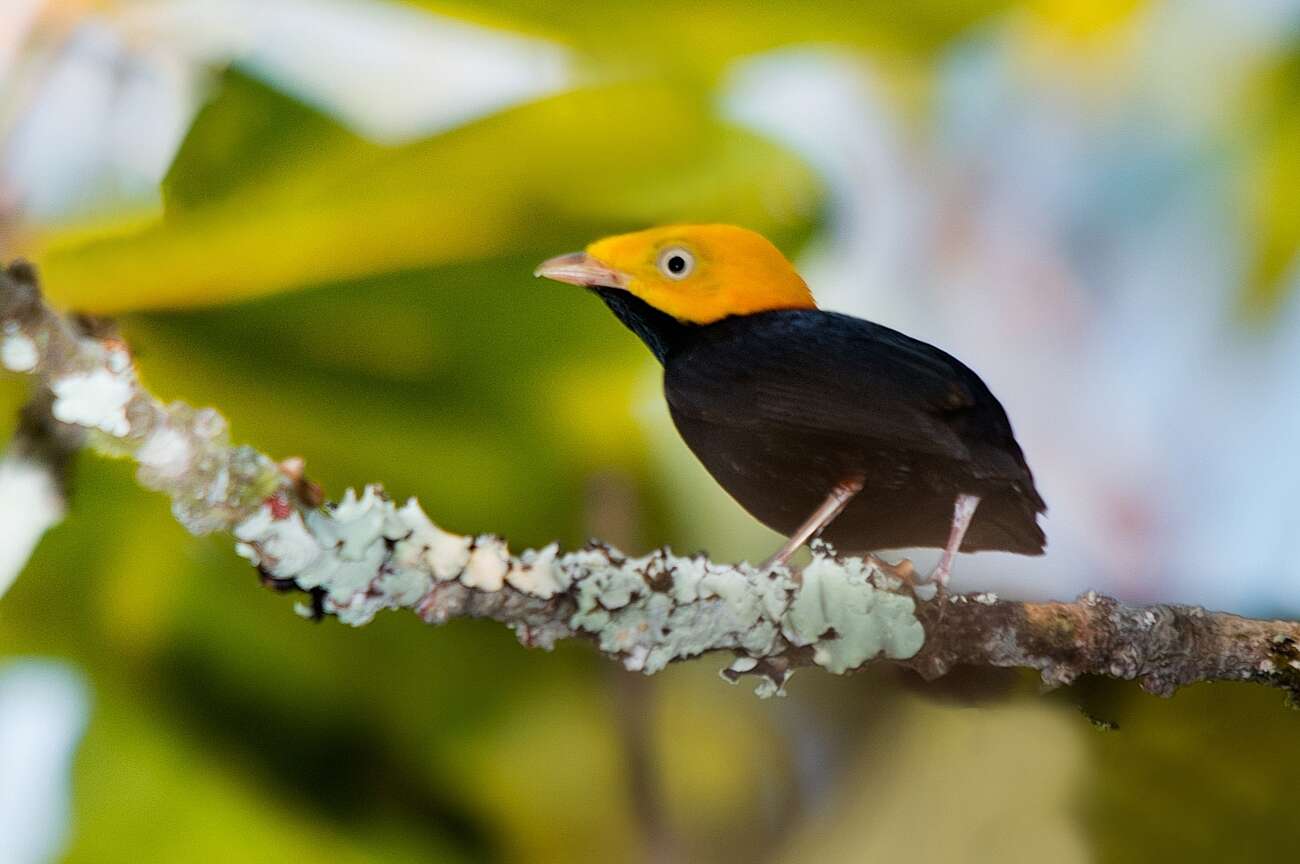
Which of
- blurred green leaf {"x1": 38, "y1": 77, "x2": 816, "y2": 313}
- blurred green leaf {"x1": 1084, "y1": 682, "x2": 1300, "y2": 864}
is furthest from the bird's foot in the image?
blurred green leaf {"x1": 38, "y1": 77, "x2": 816, "y2": 313}

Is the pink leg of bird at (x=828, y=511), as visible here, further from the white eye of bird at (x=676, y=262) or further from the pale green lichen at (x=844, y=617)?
the white eye of bird at (x=676, y=262)

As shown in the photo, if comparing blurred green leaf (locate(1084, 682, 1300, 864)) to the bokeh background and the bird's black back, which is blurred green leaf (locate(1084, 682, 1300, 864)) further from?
the bird's black back

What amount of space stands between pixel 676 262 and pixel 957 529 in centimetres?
26

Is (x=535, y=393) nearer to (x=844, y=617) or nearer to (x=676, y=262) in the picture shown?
(x=676, y=262)

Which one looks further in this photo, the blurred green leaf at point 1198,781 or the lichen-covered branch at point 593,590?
the blurred green leaf at point 1198,781

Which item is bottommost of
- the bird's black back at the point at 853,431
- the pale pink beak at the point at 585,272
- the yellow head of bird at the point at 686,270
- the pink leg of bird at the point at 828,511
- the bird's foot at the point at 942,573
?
the bird's foot at the point at 942,573

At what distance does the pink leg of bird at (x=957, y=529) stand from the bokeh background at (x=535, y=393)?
252mm

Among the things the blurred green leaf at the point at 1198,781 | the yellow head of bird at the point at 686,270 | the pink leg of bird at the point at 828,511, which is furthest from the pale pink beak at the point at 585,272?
the blurred green leaf at the point at 1198,781

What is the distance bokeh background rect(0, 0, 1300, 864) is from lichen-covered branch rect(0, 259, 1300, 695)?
0.22 metres

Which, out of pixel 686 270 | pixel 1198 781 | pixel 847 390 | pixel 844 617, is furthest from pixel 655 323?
pixel 1198 781

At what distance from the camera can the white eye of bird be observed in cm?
76

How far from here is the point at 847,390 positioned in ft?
2.16

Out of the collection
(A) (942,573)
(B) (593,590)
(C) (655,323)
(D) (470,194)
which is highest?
(D) (470,194)

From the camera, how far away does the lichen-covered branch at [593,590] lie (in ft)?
1.38
